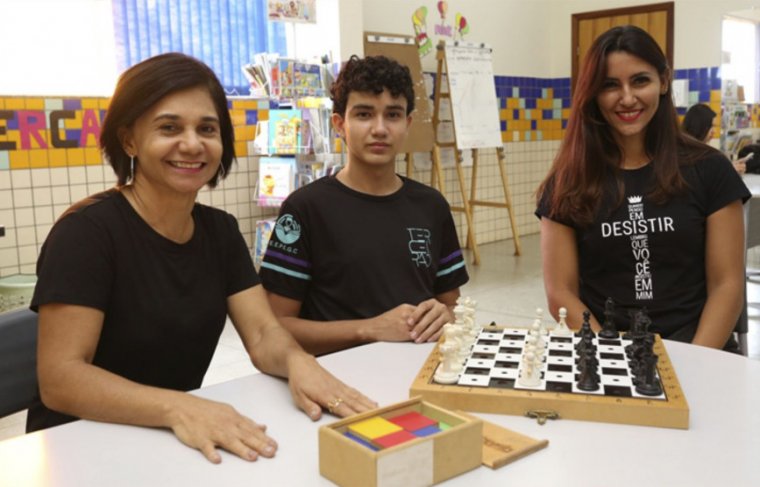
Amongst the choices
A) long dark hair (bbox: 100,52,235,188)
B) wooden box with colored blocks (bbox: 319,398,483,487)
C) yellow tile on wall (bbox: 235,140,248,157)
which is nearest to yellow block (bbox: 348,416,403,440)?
wooden box with colored blocks (bbox: 319,398,483,487)

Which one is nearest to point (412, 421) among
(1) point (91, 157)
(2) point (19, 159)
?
(2) point (19, 159)

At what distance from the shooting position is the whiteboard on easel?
6020mm

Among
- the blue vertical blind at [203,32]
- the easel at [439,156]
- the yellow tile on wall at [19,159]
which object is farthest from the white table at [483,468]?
the easel at [439,156]

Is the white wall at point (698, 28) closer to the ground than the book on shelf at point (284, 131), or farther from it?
farther from it

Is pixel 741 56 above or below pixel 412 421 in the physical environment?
above

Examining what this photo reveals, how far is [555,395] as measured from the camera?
4.15 feet

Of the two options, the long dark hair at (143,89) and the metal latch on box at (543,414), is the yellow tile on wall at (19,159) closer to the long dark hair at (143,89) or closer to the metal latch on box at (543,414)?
the long dark hair at (143,89)

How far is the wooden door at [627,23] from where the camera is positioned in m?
6.63

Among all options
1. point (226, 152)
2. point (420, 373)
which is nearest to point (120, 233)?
point (226, 152)

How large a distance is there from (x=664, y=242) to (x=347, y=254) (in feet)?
2.92

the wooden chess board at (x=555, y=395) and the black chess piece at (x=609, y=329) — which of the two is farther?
the black chess piece at (x=609, y=329)

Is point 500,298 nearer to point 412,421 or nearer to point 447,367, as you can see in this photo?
point 447,367

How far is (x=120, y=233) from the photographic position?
1.52 metres

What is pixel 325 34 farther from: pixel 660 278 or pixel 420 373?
pixel 420 373
